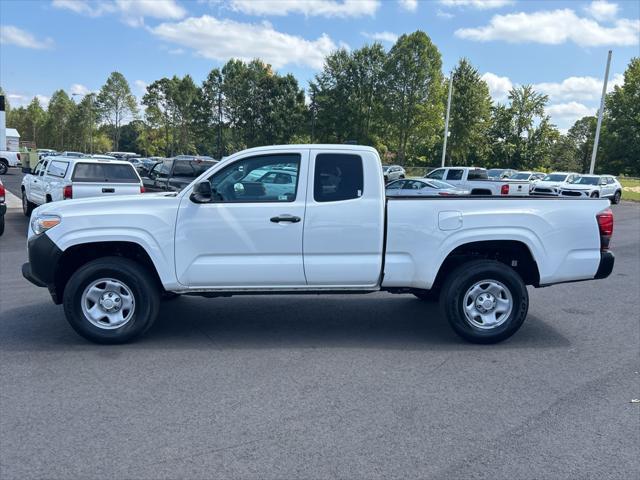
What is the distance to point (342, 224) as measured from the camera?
17.6ft

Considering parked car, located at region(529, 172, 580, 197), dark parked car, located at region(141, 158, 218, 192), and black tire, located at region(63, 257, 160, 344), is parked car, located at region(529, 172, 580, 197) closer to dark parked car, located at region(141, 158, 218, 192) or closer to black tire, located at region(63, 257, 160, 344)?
dark parked car, located at region(141, 158, 218, 192)

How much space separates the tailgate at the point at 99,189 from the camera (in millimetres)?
12516

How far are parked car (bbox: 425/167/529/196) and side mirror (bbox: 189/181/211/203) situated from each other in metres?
19.5

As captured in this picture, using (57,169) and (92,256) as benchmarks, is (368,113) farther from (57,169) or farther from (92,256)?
(92,256)

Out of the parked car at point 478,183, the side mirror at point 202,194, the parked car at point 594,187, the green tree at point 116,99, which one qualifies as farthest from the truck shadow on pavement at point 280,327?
the green tree at point 116,99

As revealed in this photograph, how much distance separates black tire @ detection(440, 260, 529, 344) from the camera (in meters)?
5.53

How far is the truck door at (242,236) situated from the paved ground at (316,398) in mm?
695

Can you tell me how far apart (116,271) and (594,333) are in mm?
5195

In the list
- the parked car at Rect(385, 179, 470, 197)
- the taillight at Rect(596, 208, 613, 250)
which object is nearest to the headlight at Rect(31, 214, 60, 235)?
the taillight at Rect(596, 208, 613, 250)

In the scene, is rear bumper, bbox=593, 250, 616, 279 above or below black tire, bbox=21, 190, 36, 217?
above

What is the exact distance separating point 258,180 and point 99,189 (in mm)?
8563

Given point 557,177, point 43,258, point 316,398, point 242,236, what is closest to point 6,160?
point 557,177

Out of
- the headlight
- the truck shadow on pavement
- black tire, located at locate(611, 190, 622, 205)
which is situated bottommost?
black tire, located at locate(611, 190, 622, 205)

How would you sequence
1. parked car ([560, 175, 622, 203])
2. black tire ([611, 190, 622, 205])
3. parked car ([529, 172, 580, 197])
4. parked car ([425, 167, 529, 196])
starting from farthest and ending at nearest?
black tire ([611, 190, 622, 205]), parked car ([560, 175, 622, 203]), parked car ([529, 172, 580, 197]), parked car ([425, 167, 529, 196])
